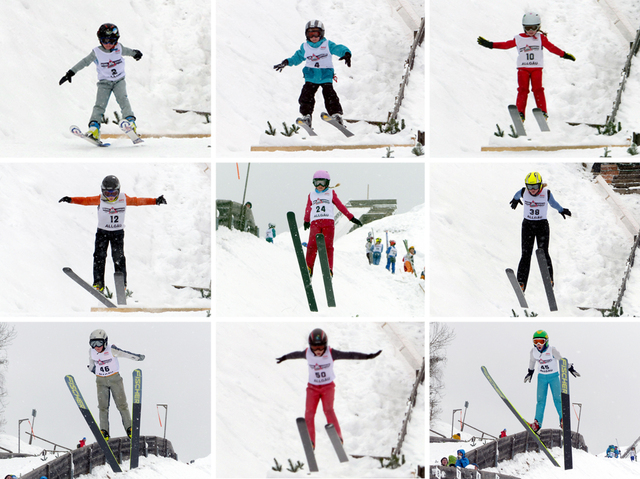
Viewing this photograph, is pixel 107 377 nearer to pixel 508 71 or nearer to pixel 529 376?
pixel 529 376

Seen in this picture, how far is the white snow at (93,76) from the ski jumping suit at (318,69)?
5.40ft

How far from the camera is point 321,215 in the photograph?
798 cm

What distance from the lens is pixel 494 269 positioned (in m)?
8.98

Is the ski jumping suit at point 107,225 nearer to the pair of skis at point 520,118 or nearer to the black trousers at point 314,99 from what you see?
the black trousers at point 314,99

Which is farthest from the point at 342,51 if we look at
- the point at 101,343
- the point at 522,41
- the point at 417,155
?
the point at 101,343

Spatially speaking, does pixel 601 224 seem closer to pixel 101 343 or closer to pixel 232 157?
pixel 232 157

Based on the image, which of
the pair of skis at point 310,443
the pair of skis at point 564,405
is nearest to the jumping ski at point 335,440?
the pair of skis at point 310,443

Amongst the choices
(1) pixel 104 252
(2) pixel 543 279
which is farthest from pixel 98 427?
(2) pixel 543 279

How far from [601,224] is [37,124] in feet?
31.8

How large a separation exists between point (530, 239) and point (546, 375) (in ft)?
6.60

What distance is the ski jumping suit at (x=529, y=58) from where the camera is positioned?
331 inches

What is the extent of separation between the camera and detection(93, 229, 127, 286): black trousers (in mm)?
7965

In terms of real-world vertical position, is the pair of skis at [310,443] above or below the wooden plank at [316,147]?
below

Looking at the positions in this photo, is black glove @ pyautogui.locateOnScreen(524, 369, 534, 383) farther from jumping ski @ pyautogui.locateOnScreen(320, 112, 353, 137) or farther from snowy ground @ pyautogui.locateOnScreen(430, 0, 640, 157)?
jumping ski @ pyautogui.locateOnScreen(320, 112, 353, 137)
